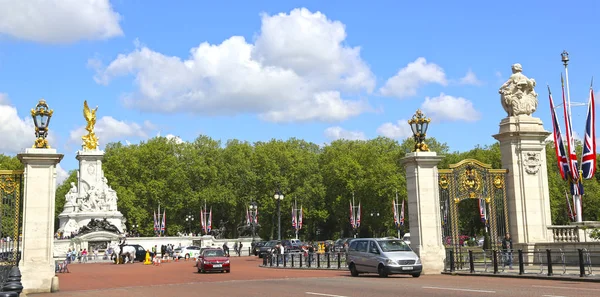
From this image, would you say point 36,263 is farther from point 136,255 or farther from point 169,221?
point 169,221

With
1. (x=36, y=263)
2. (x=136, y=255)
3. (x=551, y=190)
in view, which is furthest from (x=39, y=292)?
(x=551, y=190)

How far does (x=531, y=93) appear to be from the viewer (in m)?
29.0

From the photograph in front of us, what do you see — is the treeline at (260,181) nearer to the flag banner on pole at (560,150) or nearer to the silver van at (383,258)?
the flag banner on pole at (560,150)

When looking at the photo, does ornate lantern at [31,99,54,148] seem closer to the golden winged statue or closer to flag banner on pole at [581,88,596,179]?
flag banner on pole at [581,88,596,179]

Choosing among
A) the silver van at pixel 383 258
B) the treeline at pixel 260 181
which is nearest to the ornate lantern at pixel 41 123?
the silver van at pixel 383 258

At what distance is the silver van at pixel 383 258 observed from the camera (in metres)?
23.4

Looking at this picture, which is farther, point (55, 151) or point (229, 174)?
point (229, 174)

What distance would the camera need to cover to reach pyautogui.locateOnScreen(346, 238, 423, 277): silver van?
923 inches

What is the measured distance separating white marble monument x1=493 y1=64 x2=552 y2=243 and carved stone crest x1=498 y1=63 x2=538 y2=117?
37cm

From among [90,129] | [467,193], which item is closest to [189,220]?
[90,129]

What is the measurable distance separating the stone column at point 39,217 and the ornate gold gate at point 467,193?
14725 mm

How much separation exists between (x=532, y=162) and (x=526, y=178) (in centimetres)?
73

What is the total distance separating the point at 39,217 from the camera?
2173 cm

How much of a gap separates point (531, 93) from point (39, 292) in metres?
21.2
